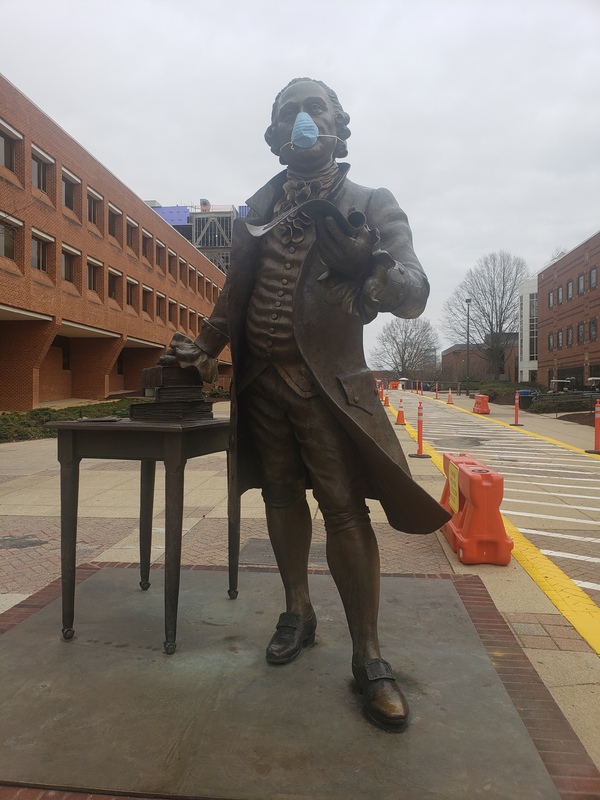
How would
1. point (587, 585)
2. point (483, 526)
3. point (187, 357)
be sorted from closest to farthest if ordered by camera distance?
point (187, 357)
point (587, 585)
point (483, 526)

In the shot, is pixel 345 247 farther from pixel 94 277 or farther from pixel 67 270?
pixel 94 277

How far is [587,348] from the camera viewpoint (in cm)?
4281

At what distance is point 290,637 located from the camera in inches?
108

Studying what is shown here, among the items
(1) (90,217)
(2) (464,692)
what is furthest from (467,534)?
(1) (90,217)

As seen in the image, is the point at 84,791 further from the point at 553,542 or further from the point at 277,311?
the point at 553,542

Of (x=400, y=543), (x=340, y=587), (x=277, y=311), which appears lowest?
(x=400, y=543)

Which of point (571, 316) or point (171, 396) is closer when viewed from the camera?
point (171, 396)

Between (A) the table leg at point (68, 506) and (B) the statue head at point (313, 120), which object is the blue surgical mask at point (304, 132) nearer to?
(B) the statue head at point (313, 120)

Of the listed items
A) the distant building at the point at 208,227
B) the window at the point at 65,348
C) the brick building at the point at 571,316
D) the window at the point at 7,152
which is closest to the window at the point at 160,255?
the window at the point at 65,348

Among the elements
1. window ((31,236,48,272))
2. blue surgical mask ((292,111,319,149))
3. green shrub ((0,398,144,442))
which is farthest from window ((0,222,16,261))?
blue surgical mask ((292,111,319,149))

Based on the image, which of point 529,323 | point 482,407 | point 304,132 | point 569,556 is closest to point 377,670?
point 304,132

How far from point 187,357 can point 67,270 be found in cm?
2429

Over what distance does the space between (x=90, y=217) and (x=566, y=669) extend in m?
28.1

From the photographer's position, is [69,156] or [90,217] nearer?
[69,156]
